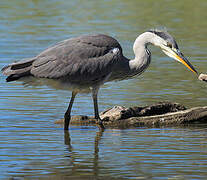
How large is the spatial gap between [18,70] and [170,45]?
2.39 m

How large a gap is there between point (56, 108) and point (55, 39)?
812 cm

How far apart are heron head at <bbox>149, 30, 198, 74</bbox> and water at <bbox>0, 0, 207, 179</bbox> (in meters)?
1.04

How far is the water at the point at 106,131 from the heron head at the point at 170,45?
1.04m

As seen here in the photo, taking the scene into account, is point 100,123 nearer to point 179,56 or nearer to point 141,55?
point 141,55

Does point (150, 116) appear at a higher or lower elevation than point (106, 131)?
higher

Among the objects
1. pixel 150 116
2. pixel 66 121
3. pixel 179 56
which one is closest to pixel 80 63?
pixel 66 121

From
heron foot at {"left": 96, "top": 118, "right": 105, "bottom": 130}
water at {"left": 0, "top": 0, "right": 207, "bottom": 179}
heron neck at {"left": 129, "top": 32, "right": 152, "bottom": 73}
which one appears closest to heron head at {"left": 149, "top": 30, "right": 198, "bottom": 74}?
heron neck at {"left": 129, "top": 32, "right": 152, "bottom": 73}

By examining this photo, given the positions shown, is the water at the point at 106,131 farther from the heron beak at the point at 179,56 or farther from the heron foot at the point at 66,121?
the heron beak at the point at 179,56

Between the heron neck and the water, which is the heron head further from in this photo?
the water

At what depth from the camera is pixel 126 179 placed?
7434 mm

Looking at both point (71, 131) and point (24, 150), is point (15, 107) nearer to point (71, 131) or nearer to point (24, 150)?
point (71, 131)

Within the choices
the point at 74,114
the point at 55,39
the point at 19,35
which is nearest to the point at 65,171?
the point at 74,114

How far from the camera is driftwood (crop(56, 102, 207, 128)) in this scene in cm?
1031

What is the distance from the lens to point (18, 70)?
32.1 feet
